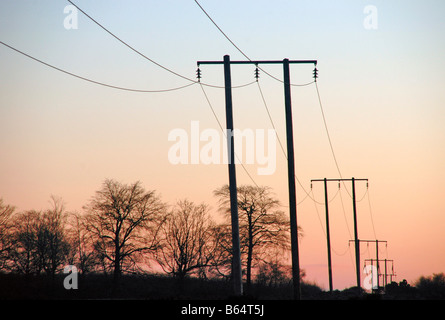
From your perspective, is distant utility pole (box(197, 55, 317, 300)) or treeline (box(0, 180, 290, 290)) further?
treeline (box(0, 180, 290, 290))

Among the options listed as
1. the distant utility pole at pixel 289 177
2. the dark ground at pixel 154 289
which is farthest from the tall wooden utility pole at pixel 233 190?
the dark ground at pixel 154 289

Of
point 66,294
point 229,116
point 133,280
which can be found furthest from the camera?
point 133,280

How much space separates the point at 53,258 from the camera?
6894cm

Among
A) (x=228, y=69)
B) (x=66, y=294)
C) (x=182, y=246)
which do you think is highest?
(x=228, y=69)

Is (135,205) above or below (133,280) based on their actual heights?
above

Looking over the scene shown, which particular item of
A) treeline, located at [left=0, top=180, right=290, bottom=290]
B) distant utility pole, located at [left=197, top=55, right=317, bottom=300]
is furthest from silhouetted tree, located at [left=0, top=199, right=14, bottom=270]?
distant utility pole, located at [left=197, top=55, right=317, bottom=300]

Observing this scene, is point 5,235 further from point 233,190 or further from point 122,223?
point 233,190

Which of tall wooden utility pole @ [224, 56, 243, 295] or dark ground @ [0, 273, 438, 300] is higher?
tall wooden utility pole @ [224, 56, 243, 295]
